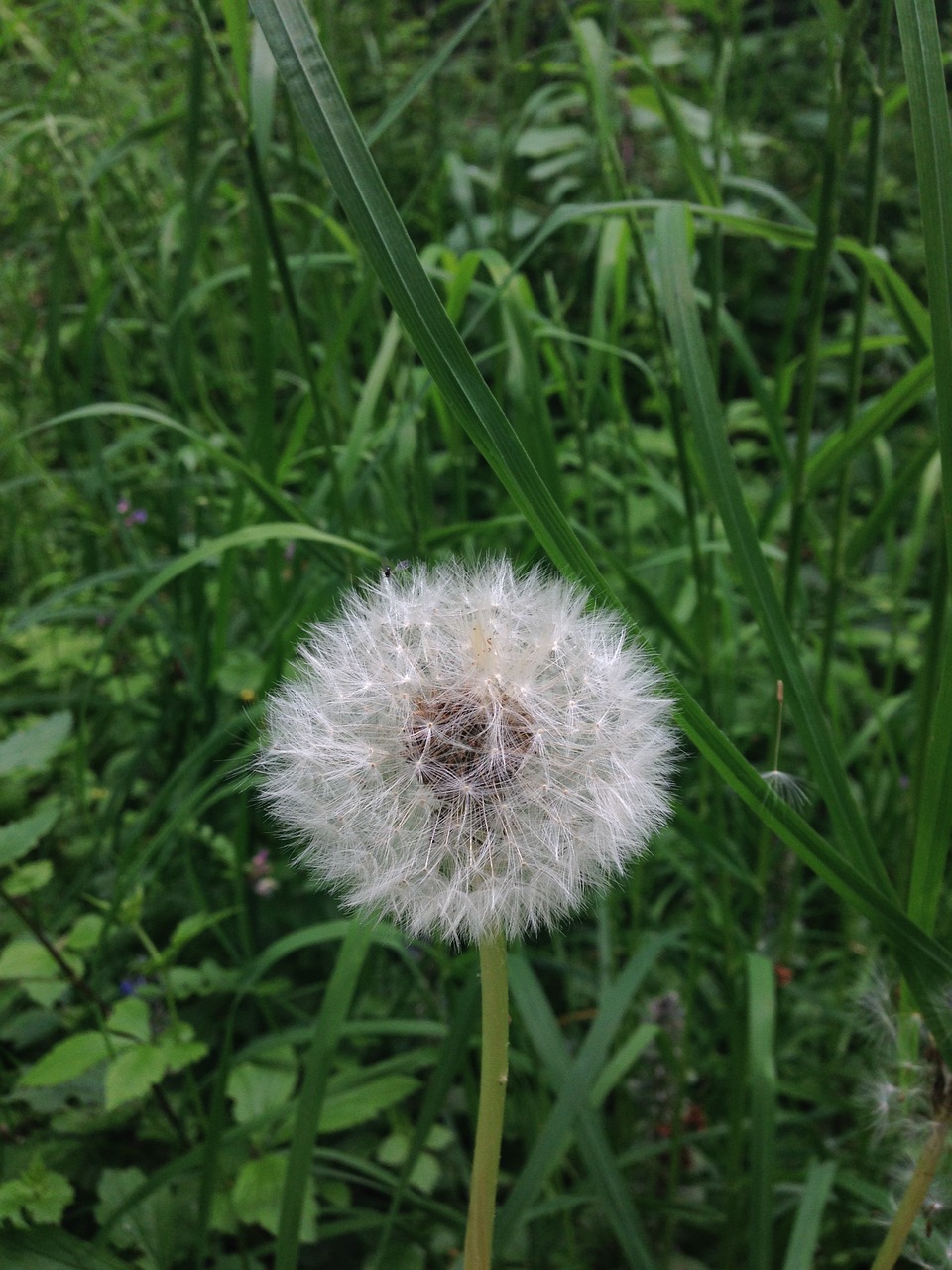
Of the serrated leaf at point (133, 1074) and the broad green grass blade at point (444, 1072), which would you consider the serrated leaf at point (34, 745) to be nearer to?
the serrated leaf at point (133, 1074)

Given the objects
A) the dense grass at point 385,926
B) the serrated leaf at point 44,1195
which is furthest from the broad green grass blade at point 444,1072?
the serrated leaf at point 44,1195

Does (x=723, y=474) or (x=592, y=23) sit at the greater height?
(x=592, y=23)

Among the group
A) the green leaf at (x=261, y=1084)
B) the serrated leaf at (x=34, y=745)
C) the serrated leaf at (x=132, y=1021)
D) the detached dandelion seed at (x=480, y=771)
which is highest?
the serrated leaf at (x=34, y=745)

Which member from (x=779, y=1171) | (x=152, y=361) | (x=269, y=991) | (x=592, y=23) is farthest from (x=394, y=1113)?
(x=152, y=361)

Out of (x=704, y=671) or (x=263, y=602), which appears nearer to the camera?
(x=704, y=671)

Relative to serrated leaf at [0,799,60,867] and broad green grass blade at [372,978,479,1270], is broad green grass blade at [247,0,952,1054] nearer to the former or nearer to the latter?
broad green grass blade at [372,978,479,1270]

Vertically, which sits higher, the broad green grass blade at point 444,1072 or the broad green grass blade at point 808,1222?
the broad green grass blade at point 444,1072

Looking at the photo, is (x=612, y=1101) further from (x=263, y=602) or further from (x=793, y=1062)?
(x=263, y=602)

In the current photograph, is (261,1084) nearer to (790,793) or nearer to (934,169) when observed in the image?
(790,793)
